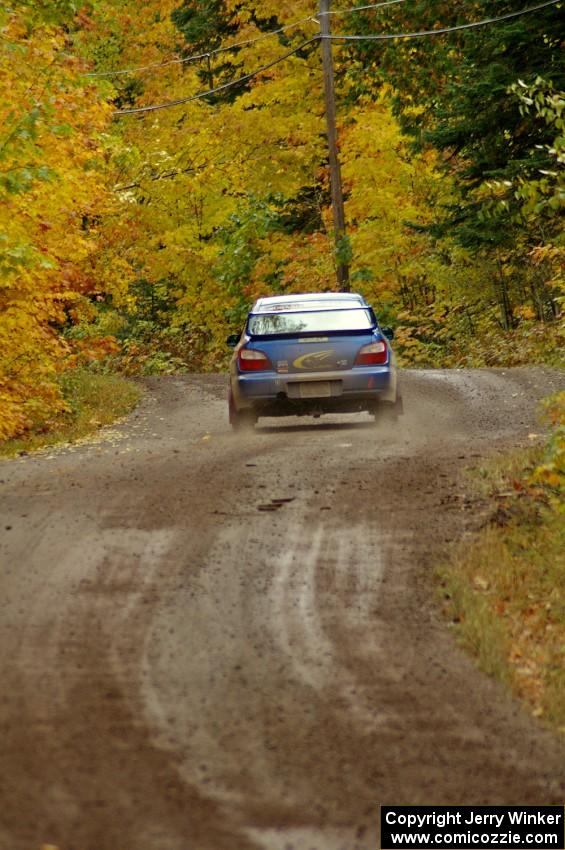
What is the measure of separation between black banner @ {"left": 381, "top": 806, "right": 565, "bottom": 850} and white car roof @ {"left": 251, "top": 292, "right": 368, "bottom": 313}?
11271 mm

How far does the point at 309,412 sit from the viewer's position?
16.2 meters

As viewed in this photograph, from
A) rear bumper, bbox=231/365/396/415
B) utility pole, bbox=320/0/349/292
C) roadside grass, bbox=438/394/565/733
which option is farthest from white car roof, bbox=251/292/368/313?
utility pole, bbox=320/0/349/292

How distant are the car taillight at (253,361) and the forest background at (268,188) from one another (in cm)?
315

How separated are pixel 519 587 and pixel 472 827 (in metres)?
4.00

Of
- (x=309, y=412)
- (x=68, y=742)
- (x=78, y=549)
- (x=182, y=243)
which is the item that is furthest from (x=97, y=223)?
(x=68, y=742)

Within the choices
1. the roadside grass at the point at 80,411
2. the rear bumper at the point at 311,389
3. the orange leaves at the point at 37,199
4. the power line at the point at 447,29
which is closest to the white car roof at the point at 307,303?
the rear bumper at the point at 311,389

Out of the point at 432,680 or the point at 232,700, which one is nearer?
the point at 232,700

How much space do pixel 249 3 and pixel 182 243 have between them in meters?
9.04

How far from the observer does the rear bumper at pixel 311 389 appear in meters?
16.0

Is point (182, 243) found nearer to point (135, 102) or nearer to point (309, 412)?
point (135, 102)

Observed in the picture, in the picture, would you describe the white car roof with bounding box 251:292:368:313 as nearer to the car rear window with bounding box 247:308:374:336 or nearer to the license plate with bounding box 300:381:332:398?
the car rear window with bounding box 247:308:374:336

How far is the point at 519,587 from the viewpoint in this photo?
9344mm

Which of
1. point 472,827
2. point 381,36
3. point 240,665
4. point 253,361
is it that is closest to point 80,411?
point 253,361

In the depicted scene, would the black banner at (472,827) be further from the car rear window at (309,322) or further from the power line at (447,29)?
the power line at (447,29)
